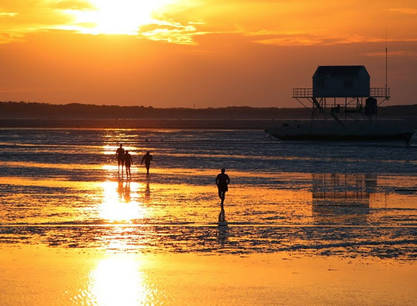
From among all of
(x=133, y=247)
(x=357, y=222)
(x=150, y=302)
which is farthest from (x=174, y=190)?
(x=150, y=302)

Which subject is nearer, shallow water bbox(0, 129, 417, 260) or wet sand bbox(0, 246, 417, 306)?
wet sand bbox(0, 246, 417, 306)

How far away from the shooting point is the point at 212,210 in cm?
2516

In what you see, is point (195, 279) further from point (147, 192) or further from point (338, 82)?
point (338, 82)

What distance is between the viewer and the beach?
13898 mm

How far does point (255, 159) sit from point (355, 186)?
21.4 metres

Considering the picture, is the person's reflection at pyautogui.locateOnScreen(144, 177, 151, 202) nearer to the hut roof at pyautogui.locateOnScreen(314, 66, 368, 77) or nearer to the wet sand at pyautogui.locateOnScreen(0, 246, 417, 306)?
the wet sand at pyautogui.locateOnScreen(0, 246, 417, 306)

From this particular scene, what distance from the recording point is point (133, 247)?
59.0ft

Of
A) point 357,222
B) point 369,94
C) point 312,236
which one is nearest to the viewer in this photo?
point 312,236

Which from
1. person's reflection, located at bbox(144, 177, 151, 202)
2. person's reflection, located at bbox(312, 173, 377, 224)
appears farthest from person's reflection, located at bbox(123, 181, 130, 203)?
person's reflection, located at bbox(312, 173, 377, 224)

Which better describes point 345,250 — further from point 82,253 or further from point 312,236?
point 82,253

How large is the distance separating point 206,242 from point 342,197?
12.1m

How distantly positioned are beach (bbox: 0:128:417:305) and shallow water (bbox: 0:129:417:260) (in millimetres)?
Answer: 51

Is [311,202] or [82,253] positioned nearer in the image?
[82,253]

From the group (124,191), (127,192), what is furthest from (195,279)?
(124,191)
